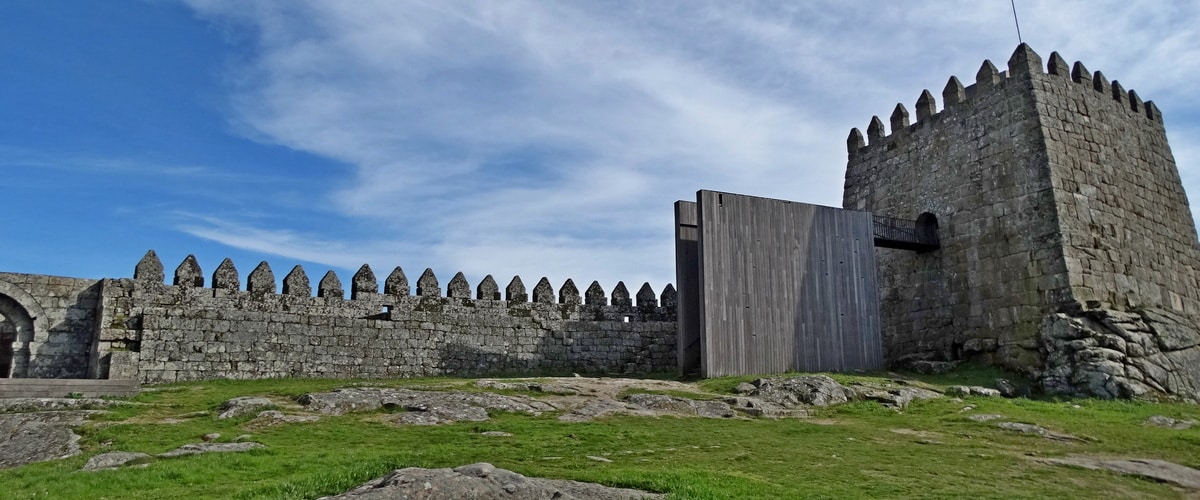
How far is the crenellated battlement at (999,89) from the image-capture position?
22938 mm

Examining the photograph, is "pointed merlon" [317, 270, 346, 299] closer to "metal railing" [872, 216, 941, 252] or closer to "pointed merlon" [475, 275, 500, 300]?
"pointed merlon" [475, 275, 500, 300]

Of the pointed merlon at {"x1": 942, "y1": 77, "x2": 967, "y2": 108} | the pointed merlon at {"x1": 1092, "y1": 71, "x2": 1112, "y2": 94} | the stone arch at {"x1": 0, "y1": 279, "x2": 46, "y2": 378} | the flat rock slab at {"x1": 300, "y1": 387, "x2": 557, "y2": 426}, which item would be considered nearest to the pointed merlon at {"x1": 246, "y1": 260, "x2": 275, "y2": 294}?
the stone arch at {"x1": 0, "y1": 279, "x2": 46, "y2": 378}

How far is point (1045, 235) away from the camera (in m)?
21.4

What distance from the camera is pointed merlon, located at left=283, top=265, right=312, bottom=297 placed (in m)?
20.2

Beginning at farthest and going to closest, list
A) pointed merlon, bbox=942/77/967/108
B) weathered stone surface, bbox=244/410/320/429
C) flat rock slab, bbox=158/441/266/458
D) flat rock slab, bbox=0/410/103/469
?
pointed merlon, bbox=942/77/967/108, weathered stone surface, bbox=244/410/320/429, flat rock slab, bbox=0/410/103/469, flat rock slab, bbox=158/441/266/458

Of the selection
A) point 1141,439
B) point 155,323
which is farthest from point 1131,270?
point 155,323

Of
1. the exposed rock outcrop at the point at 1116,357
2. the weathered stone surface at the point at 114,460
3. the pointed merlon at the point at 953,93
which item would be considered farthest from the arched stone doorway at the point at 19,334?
the pointed merlon at the point at 953,93

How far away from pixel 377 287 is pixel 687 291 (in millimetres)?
7644

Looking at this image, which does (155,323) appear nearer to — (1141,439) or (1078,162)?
(1141,439)

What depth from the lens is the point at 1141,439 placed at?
13.3 metres

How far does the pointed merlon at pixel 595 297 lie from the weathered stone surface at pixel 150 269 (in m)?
10.5

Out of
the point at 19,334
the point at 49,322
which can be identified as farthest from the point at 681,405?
the point at 19,334

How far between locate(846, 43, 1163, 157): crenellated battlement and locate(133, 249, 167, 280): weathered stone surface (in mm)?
20353

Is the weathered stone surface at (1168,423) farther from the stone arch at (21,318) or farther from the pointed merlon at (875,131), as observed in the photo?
the stone arch at (21,318)
